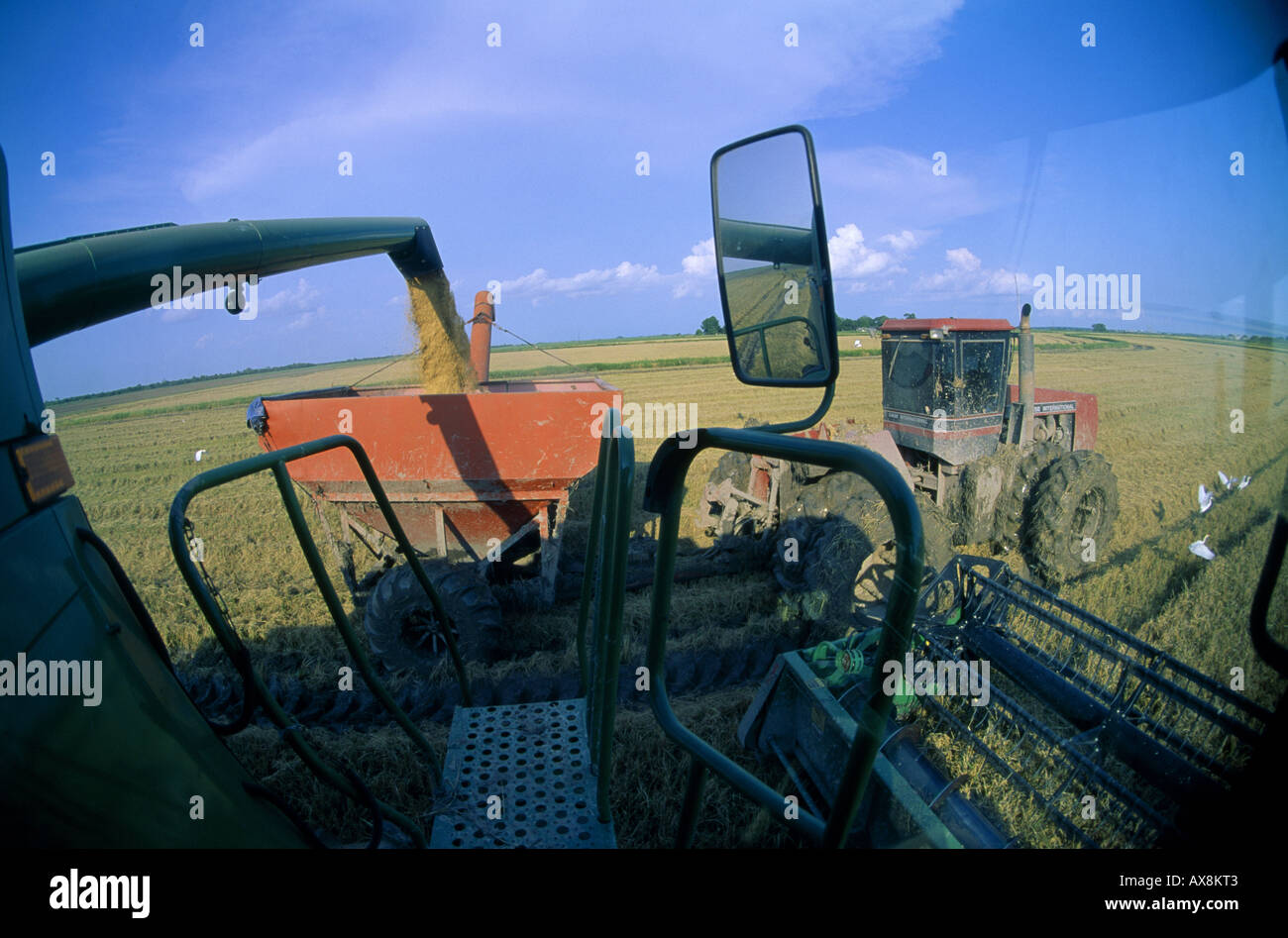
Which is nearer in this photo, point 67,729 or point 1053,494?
point 67,729

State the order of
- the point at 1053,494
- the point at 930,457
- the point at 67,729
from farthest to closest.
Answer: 1. the point at 930,457
2. the point at 1053,494
3. the point at 67,729

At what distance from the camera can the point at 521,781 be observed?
7.38 ft

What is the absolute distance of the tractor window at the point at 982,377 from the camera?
5874 millimetres

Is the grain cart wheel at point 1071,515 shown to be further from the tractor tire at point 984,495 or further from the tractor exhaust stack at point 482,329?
the tractor exhaust stack at point 482,329

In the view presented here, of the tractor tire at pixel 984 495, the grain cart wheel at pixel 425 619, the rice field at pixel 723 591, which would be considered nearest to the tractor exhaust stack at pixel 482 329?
the rice field at pixel 723 591

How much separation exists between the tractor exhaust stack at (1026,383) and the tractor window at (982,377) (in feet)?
0.60

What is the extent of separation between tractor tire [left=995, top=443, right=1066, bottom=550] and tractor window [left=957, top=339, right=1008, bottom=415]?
1.86 feet

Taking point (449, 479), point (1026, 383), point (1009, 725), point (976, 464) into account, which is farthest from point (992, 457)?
point (449, 479)

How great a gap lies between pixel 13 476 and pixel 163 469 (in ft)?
47.5

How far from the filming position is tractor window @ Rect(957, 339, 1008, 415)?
19.3 feet

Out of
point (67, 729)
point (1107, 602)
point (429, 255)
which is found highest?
point (429, 255)
